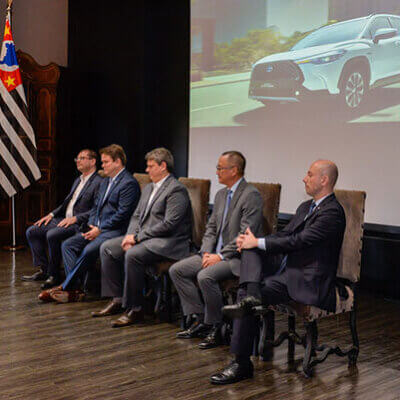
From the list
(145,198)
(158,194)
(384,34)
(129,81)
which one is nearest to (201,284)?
(158,194)

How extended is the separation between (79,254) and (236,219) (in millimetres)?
1744

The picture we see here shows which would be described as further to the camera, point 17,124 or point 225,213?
point 17,124

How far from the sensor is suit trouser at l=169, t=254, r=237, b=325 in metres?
3.50

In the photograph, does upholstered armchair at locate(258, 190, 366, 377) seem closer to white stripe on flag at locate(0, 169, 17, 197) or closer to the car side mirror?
the car side mirror

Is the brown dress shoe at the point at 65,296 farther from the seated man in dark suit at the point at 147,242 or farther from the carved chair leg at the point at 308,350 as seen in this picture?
the carved chair leg at the point at 308,350

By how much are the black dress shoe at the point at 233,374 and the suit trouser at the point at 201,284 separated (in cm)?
51

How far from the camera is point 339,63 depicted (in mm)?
4980

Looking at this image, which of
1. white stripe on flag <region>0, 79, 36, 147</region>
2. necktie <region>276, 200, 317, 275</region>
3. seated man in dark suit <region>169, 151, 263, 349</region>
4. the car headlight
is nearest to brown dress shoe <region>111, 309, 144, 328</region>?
seated man in dark suit <region>169, 151, 263, 349</region>

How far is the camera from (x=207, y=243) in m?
3.79

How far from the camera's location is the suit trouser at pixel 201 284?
350cm

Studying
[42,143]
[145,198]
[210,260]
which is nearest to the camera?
[210,260]

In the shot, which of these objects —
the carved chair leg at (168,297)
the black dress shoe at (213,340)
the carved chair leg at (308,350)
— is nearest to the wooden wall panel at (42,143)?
the carved chair leg at (168,297)

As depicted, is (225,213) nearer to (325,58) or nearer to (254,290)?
(254,290)

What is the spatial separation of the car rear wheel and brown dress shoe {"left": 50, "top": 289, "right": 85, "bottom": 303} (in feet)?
9.37
